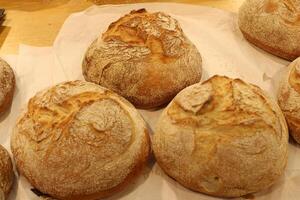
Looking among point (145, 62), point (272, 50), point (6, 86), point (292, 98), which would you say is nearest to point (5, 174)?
point (6, 86)

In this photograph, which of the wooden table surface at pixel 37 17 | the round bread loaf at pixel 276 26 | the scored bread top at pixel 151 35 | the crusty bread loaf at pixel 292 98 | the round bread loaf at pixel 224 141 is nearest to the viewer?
the round bread loaf at pixel 224 141

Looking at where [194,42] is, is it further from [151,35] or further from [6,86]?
[6,86]

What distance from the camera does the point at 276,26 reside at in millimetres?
1642

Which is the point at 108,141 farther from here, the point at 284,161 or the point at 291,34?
the point at 291,34

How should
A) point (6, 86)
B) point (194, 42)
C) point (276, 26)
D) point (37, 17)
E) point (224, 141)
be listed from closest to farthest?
point (224, 141) < point (6, 86) < point (276, 26) < point (194, 42) < point (37, 17)

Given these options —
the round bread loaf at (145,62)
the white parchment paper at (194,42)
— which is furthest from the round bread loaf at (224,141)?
the round bread loaf at (145,62)

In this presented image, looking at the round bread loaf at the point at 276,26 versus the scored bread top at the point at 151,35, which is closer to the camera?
the scored bread top at the point at 151,35

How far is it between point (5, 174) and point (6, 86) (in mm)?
402

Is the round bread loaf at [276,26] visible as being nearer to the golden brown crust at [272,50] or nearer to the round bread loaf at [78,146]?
the golden brown crust at [272,50]

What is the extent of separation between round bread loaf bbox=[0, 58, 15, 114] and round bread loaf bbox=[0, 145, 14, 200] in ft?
0.81

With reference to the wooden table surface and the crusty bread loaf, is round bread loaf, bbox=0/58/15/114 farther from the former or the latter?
the crusty bread loaf

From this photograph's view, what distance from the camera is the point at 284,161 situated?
1.23 meters

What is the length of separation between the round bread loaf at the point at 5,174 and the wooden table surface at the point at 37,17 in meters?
0.69

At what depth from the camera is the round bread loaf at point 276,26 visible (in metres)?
1.63
